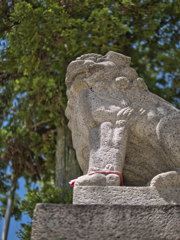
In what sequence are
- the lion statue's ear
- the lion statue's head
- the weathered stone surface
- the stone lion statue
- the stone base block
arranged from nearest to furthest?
the weathered stone surface < the stone base block < the stone lion statue < the lion statue's head < the lion statue's ear

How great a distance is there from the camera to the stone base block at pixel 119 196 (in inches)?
79.0

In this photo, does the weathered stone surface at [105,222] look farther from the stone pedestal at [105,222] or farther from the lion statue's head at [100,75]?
the lion statue's head at [100,75]

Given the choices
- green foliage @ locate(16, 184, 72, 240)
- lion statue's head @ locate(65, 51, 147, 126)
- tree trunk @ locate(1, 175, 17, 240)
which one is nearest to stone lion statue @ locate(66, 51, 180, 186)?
lion statue's head @ locate(65, 51, 147, 126)

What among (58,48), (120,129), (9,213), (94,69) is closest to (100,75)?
(94,69)

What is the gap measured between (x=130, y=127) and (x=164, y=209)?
0.81 m

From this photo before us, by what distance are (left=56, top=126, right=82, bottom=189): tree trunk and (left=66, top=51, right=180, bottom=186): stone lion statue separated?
240 centimetres

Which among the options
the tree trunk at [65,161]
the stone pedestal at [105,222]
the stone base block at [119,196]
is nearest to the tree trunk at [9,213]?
the tree trunk at [65,161]

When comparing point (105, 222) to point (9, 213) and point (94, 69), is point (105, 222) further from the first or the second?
point (9, 213)

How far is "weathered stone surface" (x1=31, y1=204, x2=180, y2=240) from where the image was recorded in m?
1.75

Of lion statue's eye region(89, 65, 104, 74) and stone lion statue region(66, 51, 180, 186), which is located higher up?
lion statue's eye region(89, 65, 104, 74)

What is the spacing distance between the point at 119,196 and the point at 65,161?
3.34 meters

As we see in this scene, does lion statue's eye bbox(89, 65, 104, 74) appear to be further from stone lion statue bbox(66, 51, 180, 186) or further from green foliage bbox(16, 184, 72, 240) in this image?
green foliage bbox(16, 184, 72, 240)

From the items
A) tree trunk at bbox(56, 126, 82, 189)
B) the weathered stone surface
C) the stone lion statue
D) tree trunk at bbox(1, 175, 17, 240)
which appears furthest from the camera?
tree trunk at bbox(1, 175, 17, 240)

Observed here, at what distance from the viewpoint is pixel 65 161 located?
5301 millimetres
